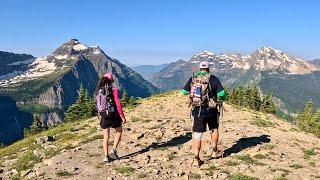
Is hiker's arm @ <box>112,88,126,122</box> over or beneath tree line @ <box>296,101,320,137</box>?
over

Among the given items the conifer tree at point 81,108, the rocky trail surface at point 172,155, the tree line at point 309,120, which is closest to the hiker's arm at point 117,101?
the rocky trail surface at point 172,155

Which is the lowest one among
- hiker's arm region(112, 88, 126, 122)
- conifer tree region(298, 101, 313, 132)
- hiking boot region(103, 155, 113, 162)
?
conifer tree region(298, 101, 313, 132)

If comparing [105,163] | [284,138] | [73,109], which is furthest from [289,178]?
[73,109]

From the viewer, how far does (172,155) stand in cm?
2125

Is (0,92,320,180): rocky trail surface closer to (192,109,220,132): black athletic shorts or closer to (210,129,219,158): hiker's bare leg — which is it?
(210,129,219,158): hiker's bare leg

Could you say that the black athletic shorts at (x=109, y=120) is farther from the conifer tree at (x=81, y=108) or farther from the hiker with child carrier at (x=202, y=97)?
the conifer tree at (x=81, y=108)

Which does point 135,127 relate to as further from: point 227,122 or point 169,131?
point 227,122

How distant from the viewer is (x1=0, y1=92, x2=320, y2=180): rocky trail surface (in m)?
18.0

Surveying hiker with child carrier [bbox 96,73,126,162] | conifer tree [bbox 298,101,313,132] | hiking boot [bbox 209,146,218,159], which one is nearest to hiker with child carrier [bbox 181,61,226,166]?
hiking boot [bbox 209,146,218,159]

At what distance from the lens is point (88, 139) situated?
86.3 ft

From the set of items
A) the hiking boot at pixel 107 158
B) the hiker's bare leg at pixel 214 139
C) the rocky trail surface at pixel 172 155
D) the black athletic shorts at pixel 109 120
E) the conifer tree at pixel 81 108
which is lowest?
the conifer tree at pixel 81 108

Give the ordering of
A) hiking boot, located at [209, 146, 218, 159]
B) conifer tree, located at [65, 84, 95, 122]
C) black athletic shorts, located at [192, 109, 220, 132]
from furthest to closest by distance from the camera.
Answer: conifer tree, located at [65, 84, 95, 122] < hiking boot, located at [209, 146, 218, 159] < black athletic shorts, located at [192, 109, 220, 132]

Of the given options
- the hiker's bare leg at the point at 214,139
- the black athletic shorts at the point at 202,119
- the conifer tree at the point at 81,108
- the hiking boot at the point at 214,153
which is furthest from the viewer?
the conifer tree at the point at 81,108

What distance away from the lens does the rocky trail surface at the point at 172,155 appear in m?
18.0
